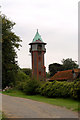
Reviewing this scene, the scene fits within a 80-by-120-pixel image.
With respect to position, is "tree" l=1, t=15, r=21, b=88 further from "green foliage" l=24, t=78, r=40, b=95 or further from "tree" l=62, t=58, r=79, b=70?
"tree" l=62, t=58, r=79, b=70

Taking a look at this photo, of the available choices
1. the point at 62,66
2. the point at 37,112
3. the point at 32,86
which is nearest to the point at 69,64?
the point at 62,66

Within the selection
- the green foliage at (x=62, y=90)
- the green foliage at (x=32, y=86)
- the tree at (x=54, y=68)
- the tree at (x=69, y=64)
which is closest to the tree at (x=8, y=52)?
the green foliage at (x=32, y=86)

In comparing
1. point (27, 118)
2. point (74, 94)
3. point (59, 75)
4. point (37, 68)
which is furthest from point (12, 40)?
point (37, 68)

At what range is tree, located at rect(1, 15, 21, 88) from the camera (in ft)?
84.5

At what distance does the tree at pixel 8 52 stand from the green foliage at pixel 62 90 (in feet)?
17.8

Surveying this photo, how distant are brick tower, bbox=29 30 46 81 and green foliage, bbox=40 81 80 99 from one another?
30.1 m

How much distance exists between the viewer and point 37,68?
59375 mm

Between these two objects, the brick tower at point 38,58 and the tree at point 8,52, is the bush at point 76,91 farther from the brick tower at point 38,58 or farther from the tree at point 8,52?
the brick tower at point 38,58

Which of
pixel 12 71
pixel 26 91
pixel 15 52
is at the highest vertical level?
pixel 15 52

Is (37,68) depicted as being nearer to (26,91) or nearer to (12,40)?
(26,91)

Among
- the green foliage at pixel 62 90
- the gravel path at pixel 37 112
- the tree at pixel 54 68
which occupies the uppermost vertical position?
the tree at pixel 54 68

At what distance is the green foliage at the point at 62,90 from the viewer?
2024cm

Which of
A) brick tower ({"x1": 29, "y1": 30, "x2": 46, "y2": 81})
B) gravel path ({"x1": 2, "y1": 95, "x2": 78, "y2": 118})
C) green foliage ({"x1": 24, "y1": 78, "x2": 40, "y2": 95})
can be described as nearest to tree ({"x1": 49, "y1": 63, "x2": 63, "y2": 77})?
brick tower ({"x1": 29, "y1": 30, "x2": 46, "y2": 81})

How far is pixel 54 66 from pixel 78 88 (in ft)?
205
